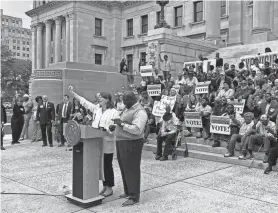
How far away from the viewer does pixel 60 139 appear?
12.9 meters

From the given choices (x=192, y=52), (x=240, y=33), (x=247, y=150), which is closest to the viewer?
(x=247, y=150)

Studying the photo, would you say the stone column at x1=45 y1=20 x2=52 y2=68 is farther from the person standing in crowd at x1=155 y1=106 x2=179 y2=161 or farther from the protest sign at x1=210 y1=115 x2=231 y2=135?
the protest sign at x1=210 y1=115 x2=231 y2=135

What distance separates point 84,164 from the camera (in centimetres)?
547

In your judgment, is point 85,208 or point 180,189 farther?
point 180,189

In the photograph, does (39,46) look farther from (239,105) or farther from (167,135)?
(167,135)

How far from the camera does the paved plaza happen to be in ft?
17.8

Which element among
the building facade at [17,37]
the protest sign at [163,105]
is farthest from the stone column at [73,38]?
the building facade at [17,37]

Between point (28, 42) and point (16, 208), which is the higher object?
point (28, 42)

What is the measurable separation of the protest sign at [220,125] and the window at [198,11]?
1287 inches

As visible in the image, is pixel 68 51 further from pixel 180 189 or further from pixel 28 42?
pixel 28 42

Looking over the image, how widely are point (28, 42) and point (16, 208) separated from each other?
412ft

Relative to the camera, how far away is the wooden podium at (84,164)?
5430mm

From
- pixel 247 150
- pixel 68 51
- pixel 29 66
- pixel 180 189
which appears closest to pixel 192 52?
pixel 247 150

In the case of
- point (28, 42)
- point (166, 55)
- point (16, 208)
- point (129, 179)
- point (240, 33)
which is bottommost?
point (16, 208)
